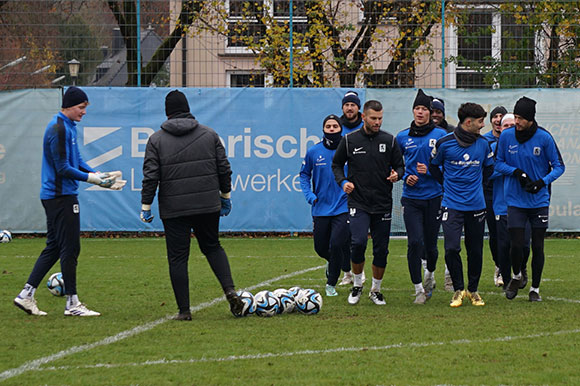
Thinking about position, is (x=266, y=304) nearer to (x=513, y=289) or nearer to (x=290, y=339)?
(x=290, y=339)

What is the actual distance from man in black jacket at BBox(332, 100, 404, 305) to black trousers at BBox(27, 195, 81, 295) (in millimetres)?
2653

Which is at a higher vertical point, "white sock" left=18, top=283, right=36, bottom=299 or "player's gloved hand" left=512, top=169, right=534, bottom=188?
"player's gloved hand" left=512, top=169, right=534, bottom=188

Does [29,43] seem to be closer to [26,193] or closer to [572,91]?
Result: [26,193]

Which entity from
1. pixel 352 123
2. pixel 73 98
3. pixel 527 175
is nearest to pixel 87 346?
pixel 73 98

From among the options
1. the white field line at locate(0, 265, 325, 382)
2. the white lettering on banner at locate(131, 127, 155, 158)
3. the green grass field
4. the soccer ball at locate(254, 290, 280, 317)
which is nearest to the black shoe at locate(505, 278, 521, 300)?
the green grass field

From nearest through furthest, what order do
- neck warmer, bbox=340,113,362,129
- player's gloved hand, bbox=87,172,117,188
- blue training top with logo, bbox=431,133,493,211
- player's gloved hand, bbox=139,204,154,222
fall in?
player's gloved hand, bbox=139,204,154,222, player's gloved hand, bbox=87,172,117,188, blue training top with logo, bbox=431,133,493,211, neck warmer, bbox=340,113,362,129

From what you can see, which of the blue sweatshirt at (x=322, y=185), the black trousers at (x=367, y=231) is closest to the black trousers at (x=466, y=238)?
the black trousers at (x=367, y=231)

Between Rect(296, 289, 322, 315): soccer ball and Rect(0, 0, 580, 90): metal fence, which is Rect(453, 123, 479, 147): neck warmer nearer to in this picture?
Rect(296, 289, 322, 315): soccer ball

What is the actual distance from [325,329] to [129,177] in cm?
1071

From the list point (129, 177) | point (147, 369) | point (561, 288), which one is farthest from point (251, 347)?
point (129, 177)

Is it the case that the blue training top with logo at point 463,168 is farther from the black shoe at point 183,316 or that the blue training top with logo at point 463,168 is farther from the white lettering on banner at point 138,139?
the white lettering on banner at point 138,139

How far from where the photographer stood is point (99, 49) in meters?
17.8

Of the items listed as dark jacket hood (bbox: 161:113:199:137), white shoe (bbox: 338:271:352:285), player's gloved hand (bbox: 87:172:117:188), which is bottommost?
white shoe (bbox: 338:271:352:285)

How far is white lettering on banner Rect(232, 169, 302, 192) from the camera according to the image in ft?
59.5
